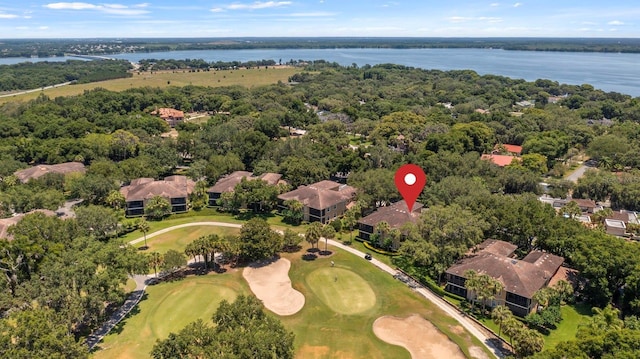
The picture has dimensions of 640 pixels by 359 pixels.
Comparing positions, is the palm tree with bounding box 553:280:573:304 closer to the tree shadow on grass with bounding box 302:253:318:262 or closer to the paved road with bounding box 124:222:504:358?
the paved road with bounding box 124:222:504:358

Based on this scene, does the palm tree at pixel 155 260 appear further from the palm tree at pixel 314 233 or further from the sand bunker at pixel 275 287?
the palm tree at pixel 314 233

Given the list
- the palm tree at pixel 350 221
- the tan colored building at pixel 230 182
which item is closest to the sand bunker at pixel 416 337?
the palm tree at pixel 350 221

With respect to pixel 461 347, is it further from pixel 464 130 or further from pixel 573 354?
pixel 464 130

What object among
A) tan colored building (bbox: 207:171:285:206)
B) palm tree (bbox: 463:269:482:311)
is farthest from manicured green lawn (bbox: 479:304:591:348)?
tan colored building (bbox: 207:171:285:206)

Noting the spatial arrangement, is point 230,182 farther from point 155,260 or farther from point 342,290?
point 342,290

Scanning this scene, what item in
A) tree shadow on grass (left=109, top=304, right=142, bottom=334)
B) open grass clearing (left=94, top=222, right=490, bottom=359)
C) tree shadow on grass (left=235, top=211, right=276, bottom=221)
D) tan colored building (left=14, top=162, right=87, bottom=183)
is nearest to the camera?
open grass clearing (left=94, top=222, right=490, bottom=359)

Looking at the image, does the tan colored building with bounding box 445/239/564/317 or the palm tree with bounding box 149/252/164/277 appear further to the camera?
the palm tree with bounding box 149/252/164/277
